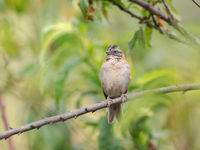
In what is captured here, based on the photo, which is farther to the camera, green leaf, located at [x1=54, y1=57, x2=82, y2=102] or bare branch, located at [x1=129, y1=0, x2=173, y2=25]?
green leaf, located at [x1=54, y1=57, x2=82, y2=102]

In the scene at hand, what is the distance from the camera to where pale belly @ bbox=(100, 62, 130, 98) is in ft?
16.1

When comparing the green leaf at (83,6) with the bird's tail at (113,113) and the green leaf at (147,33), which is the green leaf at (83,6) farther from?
the bird's tail at (113,113)

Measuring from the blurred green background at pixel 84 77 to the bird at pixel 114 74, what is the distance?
0.37 feet

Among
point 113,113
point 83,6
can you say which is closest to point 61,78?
point 83,6

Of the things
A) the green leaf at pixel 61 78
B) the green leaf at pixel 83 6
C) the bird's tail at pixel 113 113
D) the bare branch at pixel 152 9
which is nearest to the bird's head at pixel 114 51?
the bird's tail at pixel 113 113

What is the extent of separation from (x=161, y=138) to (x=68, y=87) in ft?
4.77

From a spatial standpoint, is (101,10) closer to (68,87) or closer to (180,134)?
(180,134)

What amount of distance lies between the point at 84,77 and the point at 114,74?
61 cm

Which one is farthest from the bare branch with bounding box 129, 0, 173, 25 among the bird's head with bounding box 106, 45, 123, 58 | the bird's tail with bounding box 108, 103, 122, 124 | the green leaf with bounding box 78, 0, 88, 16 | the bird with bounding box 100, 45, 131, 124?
the bird's head with bounding box 106, 45, 123, 58

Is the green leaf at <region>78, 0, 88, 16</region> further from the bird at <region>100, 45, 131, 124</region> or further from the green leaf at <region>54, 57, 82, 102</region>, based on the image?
the bird at <region>100, 45, 131, 124</region>

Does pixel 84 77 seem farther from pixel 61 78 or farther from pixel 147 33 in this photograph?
pixel 147 33

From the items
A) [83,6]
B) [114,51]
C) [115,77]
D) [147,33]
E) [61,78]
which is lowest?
[147,33]

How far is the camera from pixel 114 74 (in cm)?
507

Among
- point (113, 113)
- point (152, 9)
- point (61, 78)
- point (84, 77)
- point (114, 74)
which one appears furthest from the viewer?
point (114, 74)
